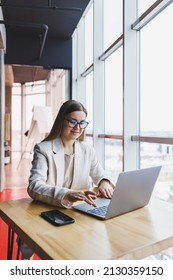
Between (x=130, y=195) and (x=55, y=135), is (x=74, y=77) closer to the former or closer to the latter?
(x=55, y=135)

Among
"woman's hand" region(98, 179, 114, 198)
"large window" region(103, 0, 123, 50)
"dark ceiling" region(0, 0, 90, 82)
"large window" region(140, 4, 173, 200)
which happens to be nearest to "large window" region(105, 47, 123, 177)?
"large window" region(103, 0, 123, 50)

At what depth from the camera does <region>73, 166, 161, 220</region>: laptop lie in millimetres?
1044

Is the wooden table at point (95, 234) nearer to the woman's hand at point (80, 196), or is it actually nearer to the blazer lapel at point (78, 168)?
the woman's hand at point (80, 196)

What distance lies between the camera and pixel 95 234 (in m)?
0.93

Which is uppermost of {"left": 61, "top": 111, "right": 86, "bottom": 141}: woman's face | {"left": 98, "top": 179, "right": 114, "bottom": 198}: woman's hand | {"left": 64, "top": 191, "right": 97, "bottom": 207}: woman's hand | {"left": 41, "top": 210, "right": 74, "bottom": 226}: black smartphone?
{"left": 61, "top": 111, "right": 86, "bottom": 141}: woman's face

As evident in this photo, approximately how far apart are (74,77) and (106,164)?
2403mm

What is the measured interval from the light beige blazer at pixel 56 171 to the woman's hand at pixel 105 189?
51mm

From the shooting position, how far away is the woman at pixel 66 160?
4.54ft

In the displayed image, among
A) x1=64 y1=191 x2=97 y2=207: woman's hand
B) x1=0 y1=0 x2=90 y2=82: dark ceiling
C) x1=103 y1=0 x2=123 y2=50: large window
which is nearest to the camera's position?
Result: x1=64 y1=191 x2=97 y2=207: woman's hand

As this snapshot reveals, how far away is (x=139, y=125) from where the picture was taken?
112 inches

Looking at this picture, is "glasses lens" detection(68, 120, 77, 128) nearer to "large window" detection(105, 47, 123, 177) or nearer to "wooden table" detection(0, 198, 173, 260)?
"wooden table" detection(0, 198, 173, 260)

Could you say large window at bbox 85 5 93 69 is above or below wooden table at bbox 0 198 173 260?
above

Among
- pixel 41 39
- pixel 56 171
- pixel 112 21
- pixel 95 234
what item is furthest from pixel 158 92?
pixel 41 39
